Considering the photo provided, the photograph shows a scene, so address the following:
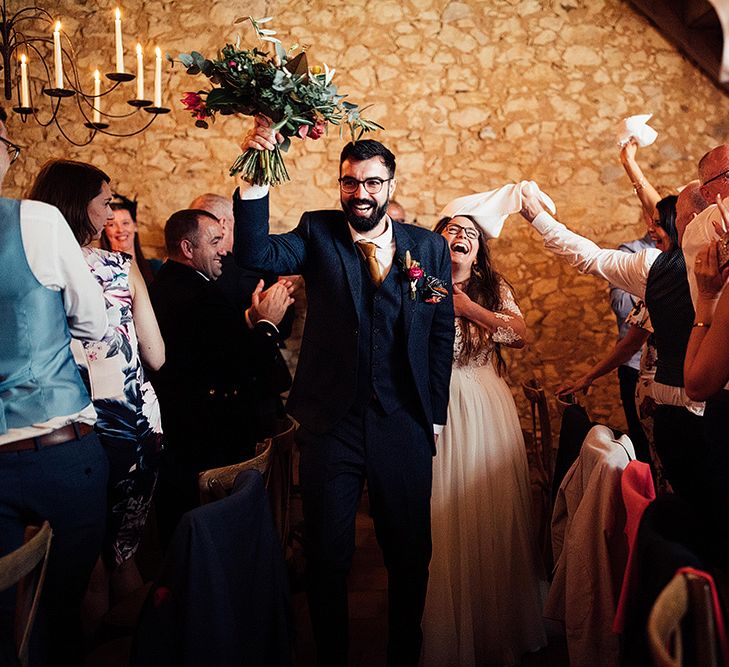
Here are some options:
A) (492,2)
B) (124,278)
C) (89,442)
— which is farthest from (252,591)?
(492,2)

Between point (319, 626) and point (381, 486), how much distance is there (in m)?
0.49

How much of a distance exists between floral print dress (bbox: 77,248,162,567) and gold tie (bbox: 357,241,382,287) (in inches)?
31.7

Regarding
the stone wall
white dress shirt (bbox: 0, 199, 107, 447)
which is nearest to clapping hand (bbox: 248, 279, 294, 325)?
white dress shirt (bbox: 0, 199, 107, 447)

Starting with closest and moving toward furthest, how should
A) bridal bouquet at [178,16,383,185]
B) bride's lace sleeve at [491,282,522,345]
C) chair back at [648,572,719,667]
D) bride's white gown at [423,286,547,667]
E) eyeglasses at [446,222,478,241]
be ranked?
chair back at [648,572,719,667], bridal bouquet at [178,16,383,185], bride's white gown at [423,286,547,667], bride's lace sleeve at [491,282,522,345], eyeglasses at [446,222,478,241]

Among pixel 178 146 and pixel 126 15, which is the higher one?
pixel 126 15

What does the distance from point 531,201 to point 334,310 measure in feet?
4.77

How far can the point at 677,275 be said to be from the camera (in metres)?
2.71

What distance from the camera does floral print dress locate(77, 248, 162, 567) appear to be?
2422 mm

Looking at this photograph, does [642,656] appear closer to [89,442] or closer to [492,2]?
[89,442]

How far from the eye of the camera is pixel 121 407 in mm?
2467

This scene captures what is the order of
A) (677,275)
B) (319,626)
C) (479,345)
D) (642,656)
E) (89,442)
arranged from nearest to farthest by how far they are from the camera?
(642,656) → (89,442) → (319,626) → (677,275) → (479,345)

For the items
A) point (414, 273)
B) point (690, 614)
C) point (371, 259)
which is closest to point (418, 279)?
point (414, 273)

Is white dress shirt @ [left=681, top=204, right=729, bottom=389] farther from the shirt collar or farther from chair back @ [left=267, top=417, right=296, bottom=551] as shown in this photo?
chair back @ [left=267, top=417, right=296, bottom=551]

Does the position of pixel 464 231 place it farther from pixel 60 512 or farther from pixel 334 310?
pixel 60 512
